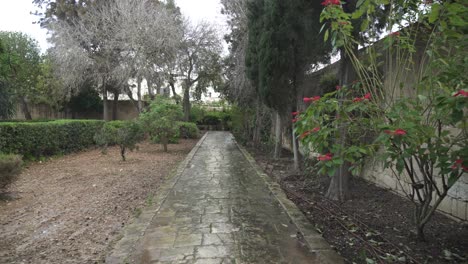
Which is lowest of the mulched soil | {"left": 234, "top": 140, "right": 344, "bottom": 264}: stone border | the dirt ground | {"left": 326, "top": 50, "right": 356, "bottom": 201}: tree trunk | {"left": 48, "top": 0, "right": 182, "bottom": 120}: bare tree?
the dirt ground

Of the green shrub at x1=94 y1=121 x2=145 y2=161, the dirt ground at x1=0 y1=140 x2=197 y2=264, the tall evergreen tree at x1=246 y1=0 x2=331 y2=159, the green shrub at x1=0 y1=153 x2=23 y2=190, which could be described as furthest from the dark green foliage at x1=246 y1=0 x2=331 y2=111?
the green shrub at x1=0 y1=153 x2=23 y2=190

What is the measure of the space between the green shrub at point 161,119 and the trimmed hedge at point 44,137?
259 cm

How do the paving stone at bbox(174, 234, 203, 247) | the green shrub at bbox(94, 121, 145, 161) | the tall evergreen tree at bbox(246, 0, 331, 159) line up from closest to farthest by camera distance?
the paving stone at bbox(174, 234, 203, 247) < the tall evergreen tree at bbox(246, 0, 331, 159) < the green shrub at bbox(94, 121, 145, 161)

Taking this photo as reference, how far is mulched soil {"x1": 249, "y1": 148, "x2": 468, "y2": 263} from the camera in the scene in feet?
11.5

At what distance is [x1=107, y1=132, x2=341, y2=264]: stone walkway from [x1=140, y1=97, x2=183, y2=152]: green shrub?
18.1 feet

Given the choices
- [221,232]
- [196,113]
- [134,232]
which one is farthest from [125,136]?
[196,113]

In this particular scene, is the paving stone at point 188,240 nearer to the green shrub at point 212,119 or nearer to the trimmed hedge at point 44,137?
the trimmed hedge at point 44,137

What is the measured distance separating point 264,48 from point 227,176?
3.01 meters

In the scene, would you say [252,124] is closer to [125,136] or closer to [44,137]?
[125,136]

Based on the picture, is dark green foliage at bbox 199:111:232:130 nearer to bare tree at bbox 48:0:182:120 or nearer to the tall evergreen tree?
bare tree at bbox 48:0:182:120

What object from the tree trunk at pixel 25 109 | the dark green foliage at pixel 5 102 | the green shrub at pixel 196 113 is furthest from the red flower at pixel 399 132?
the tree trunk at pixel 25 109

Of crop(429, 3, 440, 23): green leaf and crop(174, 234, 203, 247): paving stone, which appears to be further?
crop(174, 234, 203, 247): paving stone

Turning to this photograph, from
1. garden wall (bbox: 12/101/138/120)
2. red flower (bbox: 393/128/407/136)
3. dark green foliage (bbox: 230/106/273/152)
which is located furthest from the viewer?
garden wall (bbox: 12/101/138/120)

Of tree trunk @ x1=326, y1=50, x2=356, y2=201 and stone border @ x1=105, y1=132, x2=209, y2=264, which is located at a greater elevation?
tree trunk @ x1=326, y1=50, x2=356, y2=201
